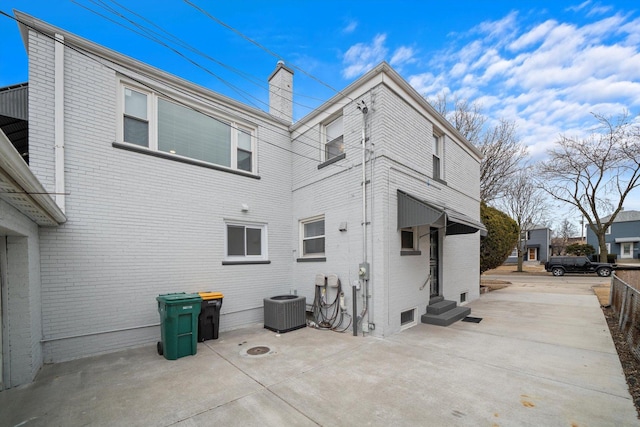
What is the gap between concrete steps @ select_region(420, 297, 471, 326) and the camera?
663cm

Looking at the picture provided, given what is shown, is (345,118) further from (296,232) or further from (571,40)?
(571,40)

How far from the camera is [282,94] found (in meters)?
8.52

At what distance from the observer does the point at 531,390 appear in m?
3.41

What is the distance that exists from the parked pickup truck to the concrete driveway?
18954mm

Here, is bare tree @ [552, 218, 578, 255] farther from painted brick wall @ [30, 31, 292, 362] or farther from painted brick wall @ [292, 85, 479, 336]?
painted brick wall @ [30, 31, 292, 362]

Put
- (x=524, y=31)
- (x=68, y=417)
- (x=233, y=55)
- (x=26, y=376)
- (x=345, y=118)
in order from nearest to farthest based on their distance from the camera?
(x=68, y=417) → (x=26, y=376) → (x=233, y=55) → (x=345, y=118) → (x=524, y=31)

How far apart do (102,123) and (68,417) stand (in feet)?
15.8

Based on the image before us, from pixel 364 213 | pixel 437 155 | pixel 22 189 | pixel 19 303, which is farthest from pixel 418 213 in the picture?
pixel 19 303

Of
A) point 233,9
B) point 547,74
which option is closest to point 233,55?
point 233,9

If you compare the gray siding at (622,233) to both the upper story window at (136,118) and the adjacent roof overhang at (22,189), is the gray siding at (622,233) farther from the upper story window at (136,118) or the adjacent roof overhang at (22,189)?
the adjacent roof overhang at (22,189)

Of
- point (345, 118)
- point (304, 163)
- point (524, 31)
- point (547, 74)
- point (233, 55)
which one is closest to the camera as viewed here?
point (233, 55)

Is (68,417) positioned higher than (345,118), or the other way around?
(345,118)

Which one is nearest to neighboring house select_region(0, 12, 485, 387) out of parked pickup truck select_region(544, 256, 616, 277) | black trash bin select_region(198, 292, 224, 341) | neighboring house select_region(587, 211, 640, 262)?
black trash bin select_region(198, 292, 224, 341)

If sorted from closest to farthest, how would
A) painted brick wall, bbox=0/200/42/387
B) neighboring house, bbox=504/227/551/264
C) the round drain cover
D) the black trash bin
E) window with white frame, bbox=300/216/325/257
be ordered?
painted brick wall, bbox=0/200/42/387 → the round drain cover → the black trash bin → window with white frame, bbox=300/216/325/257 → neighboring house, bbox=504/227/551/264
